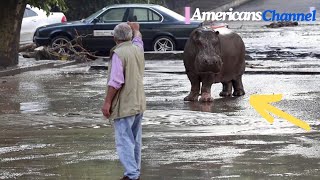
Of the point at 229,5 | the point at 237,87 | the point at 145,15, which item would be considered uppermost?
the point at 145,15

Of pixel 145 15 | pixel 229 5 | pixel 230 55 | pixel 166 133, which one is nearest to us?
pixel 166 133

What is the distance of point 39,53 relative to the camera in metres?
22.9

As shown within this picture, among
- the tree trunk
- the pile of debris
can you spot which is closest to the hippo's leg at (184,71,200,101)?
the tree trunk

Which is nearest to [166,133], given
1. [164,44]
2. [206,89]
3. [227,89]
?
[206,89]

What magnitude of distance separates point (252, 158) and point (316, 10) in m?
41.4

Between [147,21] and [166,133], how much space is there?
1396 centimetres

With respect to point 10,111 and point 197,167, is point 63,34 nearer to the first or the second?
point 10,111

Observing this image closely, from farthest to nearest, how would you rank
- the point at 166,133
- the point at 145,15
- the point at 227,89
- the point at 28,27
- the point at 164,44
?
the point at 28,27, the point at 145,15, the point at 164,44, the point at 227,89, the point at 166,133

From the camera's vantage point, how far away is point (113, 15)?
2419cm

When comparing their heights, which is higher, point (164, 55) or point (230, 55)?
point (230, 55)

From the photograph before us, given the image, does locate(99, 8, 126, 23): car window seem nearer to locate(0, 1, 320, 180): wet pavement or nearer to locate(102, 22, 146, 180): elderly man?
locate(0, 1, 320, 180): wet pavement

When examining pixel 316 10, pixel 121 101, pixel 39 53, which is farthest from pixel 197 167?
pixel 316 10

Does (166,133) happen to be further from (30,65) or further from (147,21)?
(147,21)

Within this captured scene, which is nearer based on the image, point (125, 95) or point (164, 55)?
point (125, 95)
